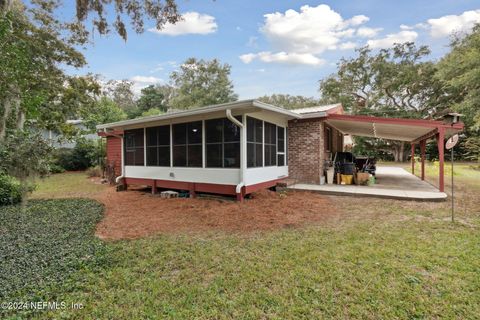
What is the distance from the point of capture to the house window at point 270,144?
769 centimetres

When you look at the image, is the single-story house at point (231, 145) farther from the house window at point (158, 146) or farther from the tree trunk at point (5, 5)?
the tree trunk at point (5, 5)

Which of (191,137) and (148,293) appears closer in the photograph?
(148,293)

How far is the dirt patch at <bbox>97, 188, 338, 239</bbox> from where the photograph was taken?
15.3ft

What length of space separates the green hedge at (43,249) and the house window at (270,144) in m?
4.88

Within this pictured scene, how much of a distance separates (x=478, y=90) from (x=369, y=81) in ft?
50.4

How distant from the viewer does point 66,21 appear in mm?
12242

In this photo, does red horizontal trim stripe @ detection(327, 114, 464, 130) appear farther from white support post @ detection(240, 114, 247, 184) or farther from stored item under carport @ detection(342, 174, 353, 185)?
white support post @ detection(240, 114, 247, 184)

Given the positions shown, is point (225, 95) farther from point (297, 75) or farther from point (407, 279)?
point (407, 279)

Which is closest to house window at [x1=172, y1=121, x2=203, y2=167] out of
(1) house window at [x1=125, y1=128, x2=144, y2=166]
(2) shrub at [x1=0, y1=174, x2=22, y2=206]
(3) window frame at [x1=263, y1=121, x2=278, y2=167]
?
(1) house window at [x1=125, y1=128, x2=144, y2=166]

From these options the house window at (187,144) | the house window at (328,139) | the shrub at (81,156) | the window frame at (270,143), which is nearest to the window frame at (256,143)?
the window frame at (270,143)

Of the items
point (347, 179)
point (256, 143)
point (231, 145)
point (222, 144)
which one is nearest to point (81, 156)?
point (222, 144)

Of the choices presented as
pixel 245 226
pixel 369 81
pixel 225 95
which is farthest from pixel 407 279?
pixel 225 95

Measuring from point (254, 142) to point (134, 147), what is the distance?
5.04 meters

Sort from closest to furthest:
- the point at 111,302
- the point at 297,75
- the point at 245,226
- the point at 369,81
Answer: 1. the point at 111,302
2. the point at 245,226
3. the point at 297,75
4. the point at 369,81
